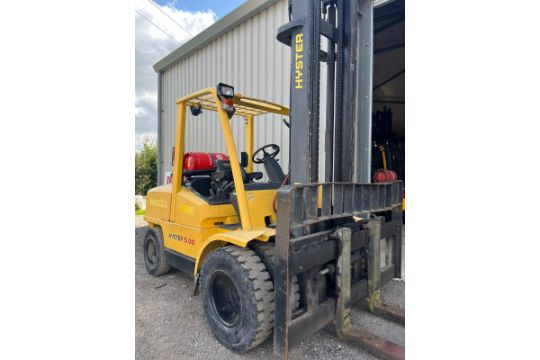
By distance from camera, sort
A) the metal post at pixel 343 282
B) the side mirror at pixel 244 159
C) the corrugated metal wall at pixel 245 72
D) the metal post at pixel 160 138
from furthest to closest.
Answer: the metal post at pixel 160 138, the corrugated metal wall at pixel 245 72, the side mirror at pixel 244 159, the metal post at pixel 343 282

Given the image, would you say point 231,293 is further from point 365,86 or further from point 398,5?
point 398,5

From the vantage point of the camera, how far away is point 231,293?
2.76m

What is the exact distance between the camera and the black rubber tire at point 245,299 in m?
2.41

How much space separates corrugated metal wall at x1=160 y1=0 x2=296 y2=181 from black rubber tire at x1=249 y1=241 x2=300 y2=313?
11.4 feet

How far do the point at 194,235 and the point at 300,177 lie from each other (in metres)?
1.53

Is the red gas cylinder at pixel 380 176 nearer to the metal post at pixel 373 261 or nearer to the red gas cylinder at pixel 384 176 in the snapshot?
the red gas cylinder at pixel 384 176

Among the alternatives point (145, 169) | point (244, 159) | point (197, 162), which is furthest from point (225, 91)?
point (145, 169)

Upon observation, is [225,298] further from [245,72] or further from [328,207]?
[245,72]

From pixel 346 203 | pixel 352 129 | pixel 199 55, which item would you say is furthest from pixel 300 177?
Result: pixel 199 55

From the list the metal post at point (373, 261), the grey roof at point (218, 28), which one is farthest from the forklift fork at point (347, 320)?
the grey roof at point (218, 28)

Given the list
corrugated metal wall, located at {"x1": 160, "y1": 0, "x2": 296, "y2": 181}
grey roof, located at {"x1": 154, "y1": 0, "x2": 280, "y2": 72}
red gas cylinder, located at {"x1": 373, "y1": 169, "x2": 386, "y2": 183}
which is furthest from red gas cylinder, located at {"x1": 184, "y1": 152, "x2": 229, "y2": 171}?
red gas cylinder, located at {"x1": 373, "y1": 169, "x2": 386, "y2": 183}

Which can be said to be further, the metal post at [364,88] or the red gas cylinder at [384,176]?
the red gas cylinder at [384,176]

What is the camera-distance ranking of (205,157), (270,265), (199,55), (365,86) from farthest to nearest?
(199,55), (365,86), (205,157), (270,265)

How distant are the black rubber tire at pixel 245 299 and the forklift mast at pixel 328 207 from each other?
0.23 meters
